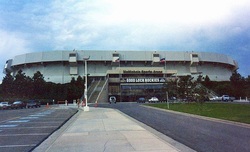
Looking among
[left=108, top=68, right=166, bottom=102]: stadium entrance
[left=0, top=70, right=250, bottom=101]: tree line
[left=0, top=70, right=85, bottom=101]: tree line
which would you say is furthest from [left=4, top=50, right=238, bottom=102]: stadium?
[left=0, top=70, right=250, bottom=101]: tree line

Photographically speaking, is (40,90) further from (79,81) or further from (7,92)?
(79,81)

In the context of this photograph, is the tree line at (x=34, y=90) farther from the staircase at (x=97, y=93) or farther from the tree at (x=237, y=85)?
the tree at (x=237, y=85)

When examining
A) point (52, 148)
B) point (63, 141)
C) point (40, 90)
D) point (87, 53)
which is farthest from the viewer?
point (87, 53)

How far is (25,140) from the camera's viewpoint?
12664 mm

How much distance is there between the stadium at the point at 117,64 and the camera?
119000 mm

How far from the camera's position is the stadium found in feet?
390

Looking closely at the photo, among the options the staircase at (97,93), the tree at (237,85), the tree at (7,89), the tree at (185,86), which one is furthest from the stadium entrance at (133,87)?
the tree at (185,86)

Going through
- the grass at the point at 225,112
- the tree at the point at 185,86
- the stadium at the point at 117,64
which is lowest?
the grass at the point at 225,112

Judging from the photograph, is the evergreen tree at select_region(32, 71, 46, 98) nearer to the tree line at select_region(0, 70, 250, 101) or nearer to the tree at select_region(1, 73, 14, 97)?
the tree line at select_region(0, 70, 250, 101)

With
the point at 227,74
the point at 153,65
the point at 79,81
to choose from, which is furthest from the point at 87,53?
the point at 227,74

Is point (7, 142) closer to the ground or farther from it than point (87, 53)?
closer to the ground

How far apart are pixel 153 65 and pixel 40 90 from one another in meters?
57.0

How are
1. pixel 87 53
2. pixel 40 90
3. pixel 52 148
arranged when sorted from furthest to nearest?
pixel 87 53 < pixel 40 90 < pixel 52 148

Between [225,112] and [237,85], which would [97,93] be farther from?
[225,112]
